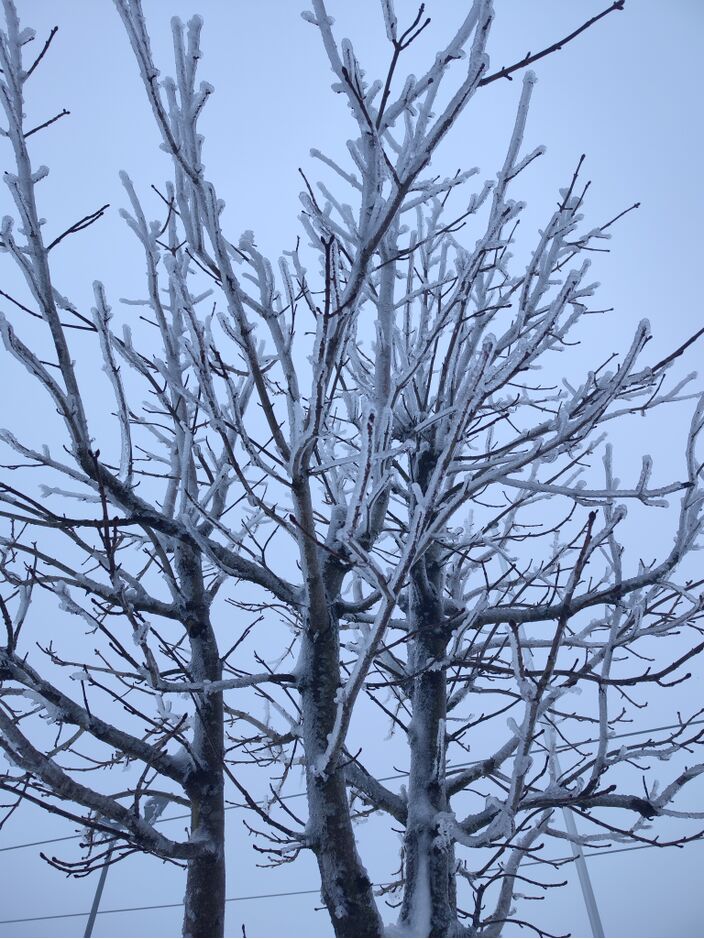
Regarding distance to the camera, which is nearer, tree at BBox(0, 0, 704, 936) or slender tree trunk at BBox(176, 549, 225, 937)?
tree at BBox(0, 0, 704, 936)

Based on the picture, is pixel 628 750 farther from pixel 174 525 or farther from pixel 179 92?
pixel 179 92

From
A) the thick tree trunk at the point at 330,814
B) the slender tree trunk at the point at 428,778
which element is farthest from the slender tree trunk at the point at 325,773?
the slender tree trunk at the point at 428,778

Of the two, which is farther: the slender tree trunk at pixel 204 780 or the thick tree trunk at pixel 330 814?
the slender tree trunk at pixel 204 780

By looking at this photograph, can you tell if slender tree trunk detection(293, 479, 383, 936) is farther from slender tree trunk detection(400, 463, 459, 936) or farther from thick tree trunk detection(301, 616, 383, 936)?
slender tree trunk detection(400, 463, 459, 936)

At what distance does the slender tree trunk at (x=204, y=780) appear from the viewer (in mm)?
2311

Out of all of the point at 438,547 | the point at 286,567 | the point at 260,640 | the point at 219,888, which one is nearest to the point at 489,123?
the point at 286,567

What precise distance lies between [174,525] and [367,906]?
130cm

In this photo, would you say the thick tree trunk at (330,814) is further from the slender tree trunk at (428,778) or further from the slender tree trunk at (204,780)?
the slender tree trunk at (204,780)

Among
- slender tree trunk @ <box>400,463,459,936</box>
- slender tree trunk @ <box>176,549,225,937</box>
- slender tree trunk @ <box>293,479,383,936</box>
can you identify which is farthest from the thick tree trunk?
slender tree trunk @ <box>176,549,225,937</box>

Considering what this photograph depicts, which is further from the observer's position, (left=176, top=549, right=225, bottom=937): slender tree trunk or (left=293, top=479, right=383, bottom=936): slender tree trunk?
(left=176, top=549, right=225, bottom=937): slender tree trunk

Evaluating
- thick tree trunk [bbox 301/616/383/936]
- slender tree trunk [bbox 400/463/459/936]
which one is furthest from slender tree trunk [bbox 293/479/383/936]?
slender tree trunk [bbox 400/463/459/936]

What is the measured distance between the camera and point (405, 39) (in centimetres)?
143

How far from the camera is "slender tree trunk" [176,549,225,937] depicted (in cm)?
231

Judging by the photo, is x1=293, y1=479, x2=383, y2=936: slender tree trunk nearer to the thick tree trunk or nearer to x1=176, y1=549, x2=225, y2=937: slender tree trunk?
the thick tree trunk
